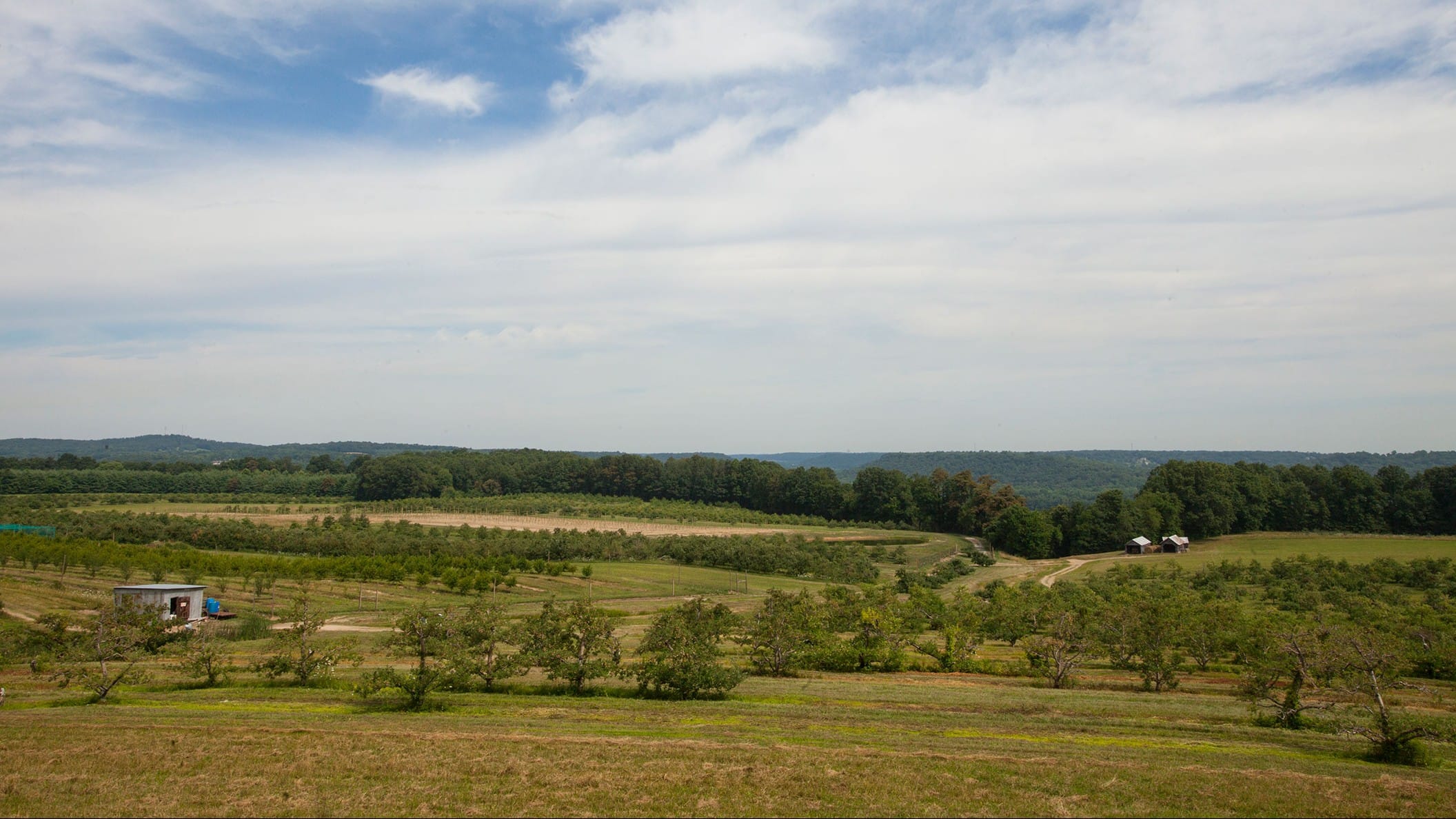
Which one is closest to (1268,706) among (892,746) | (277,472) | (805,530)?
(892,746)

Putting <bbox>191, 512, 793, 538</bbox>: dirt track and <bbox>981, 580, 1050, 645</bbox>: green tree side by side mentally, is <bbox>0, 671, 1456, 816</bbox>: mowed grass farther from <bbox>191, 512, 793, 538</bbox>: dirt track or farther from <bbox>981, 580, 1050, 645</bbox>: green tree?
<bbox>191, 512, 793, 538</bbox>: dirt track

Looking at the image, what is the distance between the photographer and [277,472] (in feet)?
582

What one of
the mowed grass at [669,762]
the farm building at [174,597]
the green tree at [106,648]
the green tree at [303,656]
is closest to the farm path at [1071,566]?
the mowed grass at [669,762]

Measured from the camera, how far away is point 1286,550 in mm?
94375

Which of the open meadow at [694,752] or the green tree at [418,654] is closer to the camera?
the open meadow at [694,752]

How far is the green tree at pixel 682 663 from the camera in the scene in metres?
28.3

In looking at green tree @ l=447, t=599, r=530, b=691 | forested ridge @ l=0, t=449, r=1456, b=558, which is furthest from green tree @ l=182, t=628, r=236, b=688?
forested ridge @ l=0, t=449, r=1456, b=558

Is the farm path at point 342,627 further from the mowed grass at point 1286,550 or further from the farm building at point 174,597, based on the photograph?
the mowed grass at point 1286,550

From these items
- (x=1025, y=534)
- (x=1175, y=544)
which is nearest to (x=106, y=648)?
(x=1025, y=534)

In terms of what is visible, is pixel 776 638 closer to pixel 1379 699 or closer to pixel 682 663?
pixel 682 663

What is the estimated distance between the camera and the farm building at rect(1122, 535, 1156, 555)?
104 metres

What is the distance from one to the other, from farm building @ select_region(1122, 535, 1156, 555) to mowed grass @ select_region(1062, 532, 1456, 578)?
1.67 metres

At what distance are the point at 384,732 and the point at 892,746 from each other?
515 inches

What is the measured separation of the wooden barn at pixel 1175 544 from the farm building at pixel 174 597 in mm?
101804
